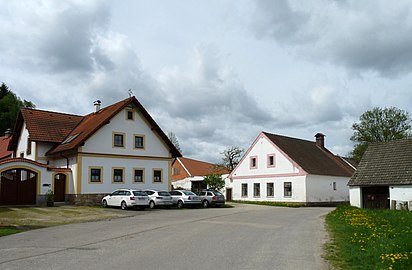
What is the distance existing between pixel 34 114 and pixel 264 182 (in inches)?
931

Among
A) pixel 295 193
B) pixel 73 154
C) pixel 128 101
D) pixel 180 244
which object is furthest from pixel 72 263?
pixel 295 193

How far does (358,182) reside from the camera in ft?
107

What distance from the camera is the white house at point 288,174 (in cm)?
4366

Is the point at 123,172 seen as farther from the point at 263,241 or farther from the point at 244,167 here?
the point at 263,241

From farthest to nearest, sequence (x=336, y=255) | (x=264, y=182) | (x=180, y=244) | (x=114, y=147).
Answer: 1. (x=264, y=182)
2. (x=114, y=147)
3. (x=180, y=244)
4. (x=336, y=255)

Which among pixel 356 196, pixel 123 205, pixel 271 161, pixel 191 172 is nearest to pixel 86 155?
pixel 123 205

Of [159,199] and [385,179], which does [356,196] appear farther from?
[159,199]

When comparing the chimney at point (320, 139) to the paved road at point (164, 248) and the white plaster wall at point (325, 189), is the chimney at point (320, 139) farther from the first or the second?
the paved road at point (164, 248)

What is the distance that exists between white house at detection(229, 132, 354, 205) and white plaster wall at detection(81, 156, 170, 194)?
12665 millimetres

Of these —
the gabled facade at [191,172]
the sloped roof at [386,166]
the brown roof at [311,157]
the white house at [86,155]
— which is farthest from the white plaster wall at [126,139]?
the sloped roof at [386,166]

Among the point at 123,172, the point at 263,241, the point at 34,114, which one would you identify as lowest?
the point at 263,241

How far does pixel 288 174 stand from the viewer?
146ft

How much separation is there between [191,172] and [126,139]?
77.7ft

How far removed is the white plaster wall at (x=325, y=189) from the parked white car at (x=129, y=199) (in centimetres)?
1880
